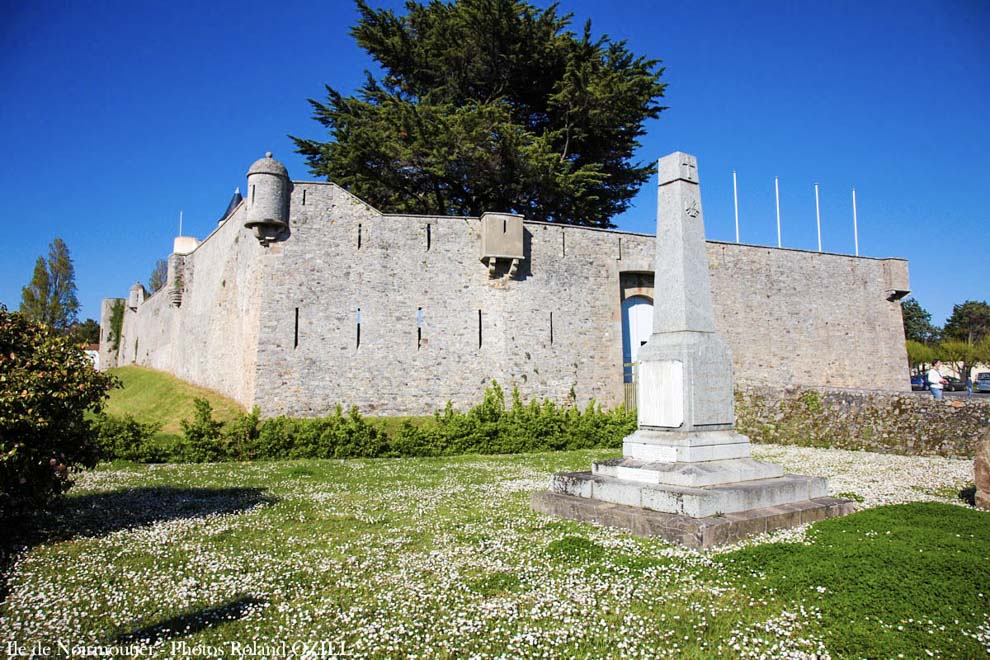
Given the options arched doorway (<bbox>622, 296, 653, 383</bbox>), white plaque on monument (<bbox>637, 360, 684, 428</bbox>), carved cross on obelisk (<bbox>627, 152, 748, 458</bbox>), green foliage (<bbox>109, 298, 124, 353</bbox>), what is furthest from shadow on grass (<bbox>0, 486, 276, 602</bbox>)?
green foliage (<bbox>109, 298, 124, 353</bbox>)

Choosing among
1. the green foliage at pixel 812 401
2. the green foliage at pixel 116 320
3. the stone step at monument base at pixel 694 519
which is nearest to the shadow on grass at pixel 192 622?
the stone step at monument base at pixel 694 519

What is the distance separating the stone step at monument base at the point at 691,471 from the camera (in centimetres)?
646

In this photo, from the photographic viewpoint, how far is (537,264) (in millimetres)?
19219

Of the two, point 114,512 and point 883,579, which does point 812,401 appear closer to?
point 883,579

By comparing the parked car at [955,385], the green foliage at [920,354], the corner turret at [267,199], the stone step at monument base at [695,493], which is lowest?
the stone step at monument base at [695,493]

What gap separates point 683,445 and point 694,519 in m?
1.03

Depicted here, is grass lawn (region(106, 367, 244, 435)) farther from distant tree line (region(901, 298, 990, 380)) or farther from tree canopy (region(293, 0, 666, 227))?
distant tree line (region(901, 298, 990, 380))

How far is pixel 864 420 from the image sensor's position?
1442 centimetres

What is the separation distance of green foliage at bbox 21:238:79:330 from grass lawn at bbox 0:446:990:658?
1742 inches

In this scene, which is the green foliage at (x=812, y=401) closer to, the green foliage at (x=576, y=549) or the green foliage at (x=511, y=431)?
the green foliage at (x=511, y=431)

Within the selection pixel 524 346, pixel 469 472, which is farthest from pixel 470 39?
pixel 469 472

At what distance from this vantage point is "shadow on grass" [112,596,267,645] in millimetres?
3803

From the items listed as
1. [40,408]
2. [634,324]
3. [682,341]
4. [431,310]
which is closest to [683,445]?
[682,341]

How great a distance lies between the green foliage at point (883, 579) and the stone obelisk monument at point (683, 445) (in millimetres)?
736
